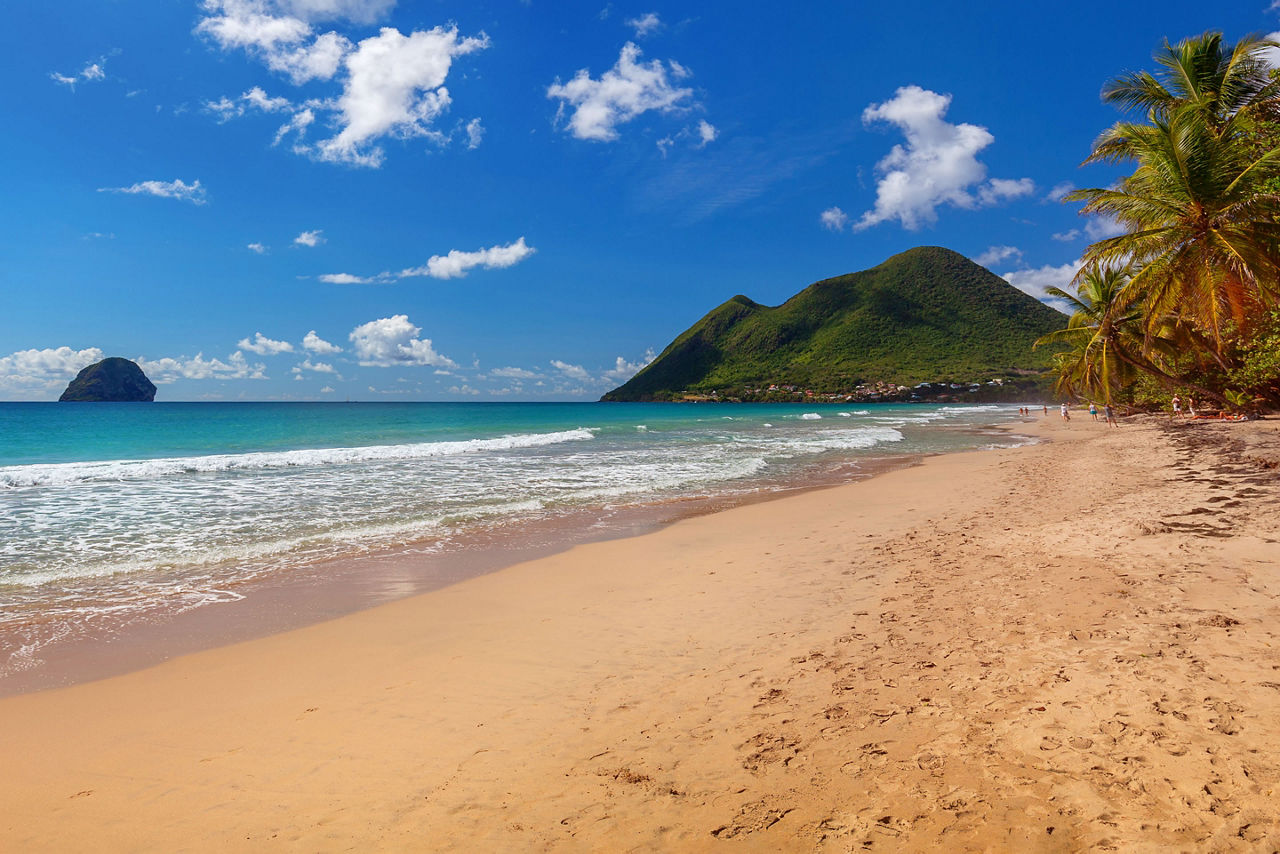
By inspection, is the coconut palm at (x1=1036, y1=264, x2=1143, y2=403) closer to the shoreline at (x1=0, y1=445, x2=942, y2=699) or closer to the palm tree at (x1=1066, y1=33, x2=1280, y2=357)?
the palm tree at (x1=1066, y1=33, x2=1280, y2=357)

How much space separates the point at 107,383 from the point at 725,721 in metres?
199

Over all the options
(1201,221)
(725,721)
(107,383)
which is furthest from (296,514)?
(107,383)

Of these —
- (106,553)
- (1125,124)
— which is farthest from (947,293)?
(106,553)

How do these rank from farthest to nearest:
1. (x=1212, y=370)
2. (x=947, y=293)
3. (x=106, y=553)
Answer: (x=947, y=293)
(x=1212, y=370)
(x=106, y=553)

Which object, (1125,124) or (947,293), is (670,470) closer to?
(1125,124)

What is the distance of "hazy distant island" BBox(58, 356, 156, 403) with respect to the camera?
492 feet

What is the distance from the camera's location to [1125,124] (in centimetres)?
1827

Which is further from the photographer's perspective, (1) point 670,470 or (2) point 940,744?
(1) point 670,470

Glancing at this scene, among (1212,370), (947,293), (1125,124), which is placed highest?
(947,293)

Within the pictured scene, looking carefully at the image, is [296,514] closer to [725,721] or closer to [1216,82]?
[725,721]

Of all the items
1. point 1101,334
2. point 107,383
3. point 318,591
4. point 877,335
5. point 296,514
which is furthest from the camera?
point 107,383

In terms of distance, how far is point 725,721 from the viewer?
383 cm

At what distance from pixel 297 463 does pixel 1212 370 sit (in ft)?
131

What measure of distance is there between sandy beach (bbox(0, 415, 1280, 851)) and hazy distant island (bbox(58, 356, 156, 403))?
19509 centimetres
